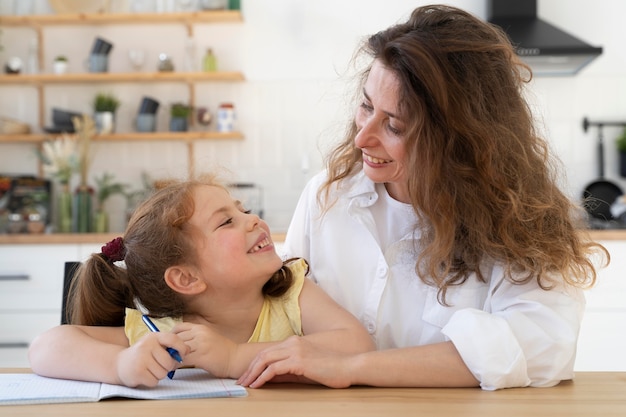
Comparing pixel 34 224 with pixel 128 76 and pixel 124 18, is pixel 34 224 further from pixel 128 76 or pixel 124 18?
pixel 124 18

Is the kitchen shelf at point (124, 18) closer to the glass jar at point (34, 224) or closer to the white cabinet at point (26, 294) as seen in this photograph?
the glass jar at point (34, 224)

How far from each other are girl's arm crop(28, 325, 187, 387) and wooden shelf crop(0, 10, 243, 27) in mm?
3232

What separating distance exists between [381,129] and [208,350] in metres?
0.56

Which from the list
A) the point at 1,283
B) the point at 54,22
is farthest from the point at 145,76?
the point at 1,283

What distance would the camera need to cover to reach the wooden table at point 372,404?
1172 millimetres

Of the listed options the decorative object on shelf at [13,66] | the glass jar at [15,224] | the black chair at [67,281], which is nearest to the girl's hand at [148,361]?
the black chair at [67,281]

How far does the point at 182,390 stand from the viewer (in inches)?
52.2

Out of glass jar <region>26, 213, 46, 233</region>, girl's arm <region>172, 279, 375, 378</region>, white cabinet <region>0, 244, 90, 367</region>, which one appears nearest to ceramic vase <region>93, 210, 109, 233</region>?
glass jar <region>26, 213, 46, 233</region>

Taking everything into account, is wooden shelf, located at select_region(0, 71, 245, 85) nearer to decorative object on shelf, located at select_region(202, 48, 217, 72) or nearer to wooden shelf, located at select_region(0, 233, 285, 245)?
decorative object on shelf, located at select_region(202, 48, 217, 72)

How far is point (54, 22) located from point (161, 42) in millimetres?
576

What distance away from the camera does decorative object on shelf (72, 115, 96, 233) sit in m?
4.42

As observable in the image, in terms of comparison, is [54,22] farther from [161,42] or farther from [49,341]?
[49,341]

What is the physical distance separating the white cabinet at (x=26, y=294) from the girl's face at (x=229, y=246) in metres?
2.47

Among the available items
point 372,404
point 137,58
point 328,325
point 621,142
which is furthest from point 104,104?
point 372,404
